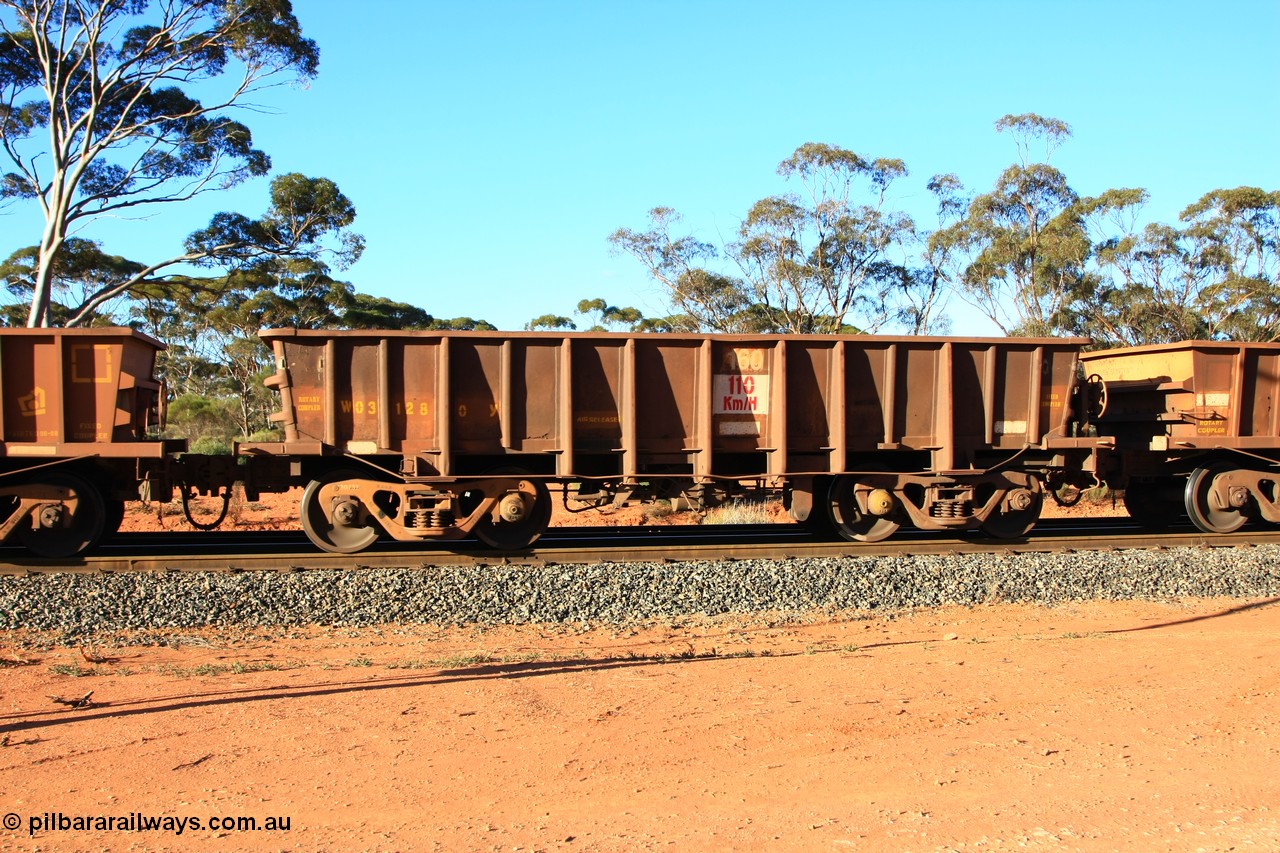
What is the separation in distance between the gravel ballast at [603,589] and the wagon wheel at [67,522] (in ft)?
2.54

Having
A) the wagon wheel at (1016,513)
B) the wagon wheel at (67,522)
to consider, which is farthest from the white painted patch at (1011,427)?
the wagon wheel at (67,522)

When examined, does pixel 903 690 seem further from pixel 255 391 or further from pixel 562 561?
pixel 255 391

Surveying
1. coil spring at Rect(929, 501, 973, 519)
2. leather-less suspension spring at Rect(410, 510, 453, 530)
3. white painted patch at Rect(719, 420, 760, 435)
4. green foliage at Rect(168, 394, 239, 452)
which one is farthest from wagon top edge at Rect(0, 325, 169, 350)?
green foliage at Rect(168, 394, 239, 452)

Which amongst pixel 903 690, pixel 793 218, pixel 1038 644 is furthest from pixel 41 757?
pixel 793 218

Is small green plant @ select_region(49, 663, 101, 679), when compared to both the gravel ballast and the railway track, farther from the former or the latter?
the railway track

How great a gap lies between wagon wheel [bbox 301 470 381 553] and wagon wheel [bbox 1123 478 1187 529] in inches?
409

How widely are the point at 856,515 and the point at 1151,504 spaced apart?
509 cm

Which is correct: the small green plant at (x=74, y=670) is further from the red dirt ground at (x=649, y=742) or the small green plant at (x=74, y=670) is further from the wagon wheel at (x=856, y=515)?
the wagon wheel at (x=856, y=515)

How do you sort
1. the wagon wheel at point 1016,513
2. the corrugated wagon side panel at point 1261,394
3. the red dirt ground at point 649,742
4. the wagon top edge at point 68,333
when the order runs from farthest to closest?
the corrugated wagon side panel at point 1261,394
the wagon wheel at point 1016,513
the wagon top edge at point 68,333
the red dirt ground at point 649,742

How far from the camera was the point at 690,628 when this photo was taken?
872cm

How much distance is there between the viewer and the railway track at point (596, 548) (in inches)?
373

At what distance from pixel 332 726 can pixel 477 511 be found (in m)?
4.66

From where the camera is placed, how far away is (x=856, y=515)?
11.3 metres

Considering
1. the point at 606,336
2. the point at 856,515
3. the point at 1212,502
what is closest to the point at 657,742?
the point at 606,336
